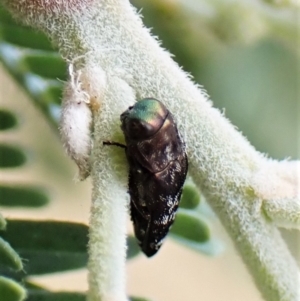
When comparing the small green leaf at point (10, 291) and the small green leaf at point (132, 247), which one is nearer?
the small green leaf at point (10, 291)

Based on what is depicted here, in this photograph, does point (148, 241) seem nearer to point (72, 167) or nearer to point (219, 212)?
point (219, 212)

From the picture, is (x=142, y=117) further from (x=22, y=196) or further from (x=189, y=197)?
(x=22, y=196)

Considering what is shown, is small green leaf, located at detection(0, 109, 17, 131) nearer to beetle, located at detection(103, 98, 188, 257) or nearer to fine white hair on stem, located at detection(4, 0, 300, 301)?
fine white hair on stem, located at detection(4, 0, 300, 301)

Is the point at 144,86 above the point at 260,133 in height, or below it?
above

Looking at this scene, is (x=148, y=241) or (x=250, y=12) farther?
(x=250, y=12)

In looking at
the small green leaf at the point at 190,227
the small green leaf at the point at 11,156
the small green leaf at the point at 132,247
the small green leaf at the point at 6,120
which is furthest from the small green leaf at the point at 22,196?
the small green leaf at the point at 190,227

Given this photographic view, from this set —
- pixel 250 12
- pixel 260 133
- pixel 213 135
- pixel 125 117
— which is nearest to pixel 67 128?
pixel 125 117

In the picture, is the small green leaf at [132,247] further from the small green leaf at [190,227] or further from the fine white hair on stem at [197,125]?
the fine white hair on stem at [197,125]
